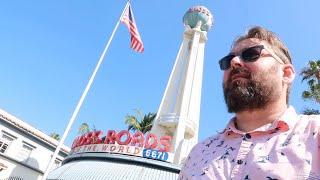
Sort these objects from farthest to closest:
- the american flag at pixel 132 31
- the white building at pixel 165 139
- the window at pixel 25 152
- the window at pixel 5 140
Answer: the window at pixel 25 152
the window at pixel 5 140
the american flag at pixel 132 31
the white building at pixel 165 139

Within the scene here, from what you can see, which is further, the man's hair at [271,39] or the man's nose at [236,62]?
the man's hair at [271,39]

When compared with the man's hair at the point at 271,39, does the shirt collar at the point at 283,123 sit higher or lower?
lower

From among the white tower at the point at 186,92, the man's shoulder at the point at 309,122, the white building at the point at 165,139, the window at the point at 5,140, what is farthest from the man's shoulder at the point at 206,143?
the window at the point at 5,140

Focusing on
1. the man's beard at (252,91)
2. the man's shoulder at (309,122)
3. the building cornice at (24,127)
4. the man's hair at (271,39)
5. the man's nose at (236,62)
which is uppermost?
the building cornice at (24,127)

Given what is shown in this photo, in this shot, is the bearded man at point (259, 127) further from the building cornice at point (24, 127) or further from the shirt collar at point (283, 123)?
the building cornice at point (24, 127)

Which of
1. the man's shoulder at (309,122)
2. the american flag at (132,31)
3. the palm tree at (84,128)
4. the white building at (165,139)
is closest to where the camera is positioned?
the man's shoulder at (309,122)

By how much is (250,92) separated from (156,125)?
26.5 metres

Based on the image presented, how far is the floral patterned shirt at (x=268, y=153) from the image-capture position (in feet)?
6.50

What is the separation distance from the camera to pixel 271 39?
115 inches

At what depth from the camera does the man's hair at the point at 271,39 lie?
2836 mm

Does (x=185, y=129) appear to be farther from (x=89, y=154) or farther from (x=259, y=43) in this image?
(x=259, y=43)

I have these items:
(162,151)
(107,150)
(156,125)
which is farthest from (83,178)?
(156,125)

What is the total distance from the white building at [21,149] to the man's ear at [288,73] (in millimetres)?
32629

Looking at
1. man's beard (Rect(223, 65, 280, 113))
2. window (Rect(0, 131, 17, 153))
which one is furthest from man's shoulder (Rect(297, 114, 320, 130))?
window (Rect(0, 131, 17, 153))
